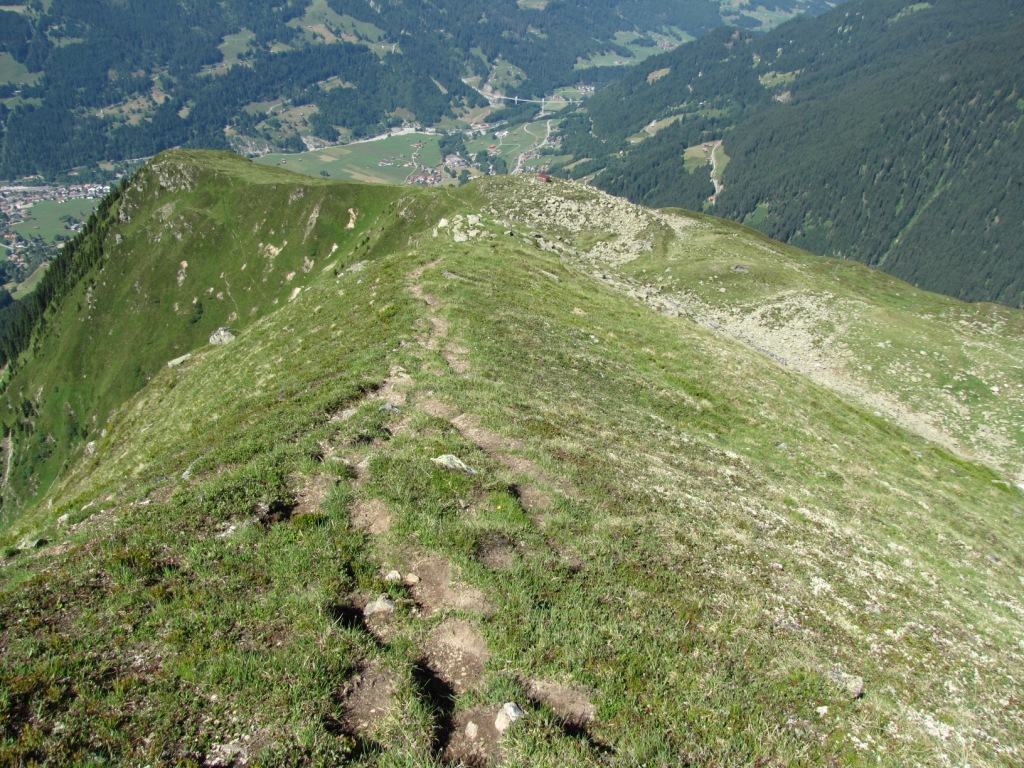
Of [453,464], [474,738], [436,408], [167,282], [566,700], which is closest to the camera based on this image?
[474,738]

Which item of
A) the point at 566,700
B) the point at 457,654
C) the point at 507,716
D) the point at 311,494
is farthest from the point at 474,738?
the point at 311,494

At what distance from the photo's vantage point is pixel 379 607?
1277cm

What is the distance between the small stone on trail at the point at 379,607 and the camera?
1270 centimetres

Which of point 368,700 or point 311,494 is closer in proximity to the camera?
point 368,700

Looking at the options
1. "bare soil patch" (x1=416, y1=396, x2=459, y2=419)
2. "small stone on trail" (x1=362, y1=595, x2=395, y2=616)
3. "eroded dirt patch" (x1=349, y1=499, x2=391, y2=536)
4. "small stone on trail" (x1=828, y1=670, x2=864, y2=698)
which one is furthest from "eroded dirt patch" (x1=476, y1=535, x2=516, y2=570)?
"small stone on trail" (x1=828, y1=670, x2=864, y2=698)

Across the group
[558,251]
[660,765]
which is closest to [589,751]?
[660,765]

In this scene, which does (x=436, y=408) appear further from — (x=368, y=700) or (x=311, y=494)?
(x=368, y=700)

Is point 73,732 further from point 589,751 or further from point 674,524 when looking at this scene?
point 674,524

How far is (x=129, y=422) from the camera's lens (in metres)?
46.1

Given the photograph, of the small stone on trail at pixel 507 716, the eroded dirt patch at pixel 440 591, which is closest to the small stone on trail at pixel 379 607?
the eroded dirt patch at pixel 440 591

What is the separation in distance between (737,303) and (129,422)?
78880 mm

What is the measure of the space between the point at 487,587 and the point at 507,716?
136 inches

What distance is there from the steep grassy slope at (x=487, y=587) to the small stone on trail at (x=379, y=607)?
156mm

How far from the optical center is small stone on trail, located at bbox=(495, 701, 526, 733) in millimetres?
10375
